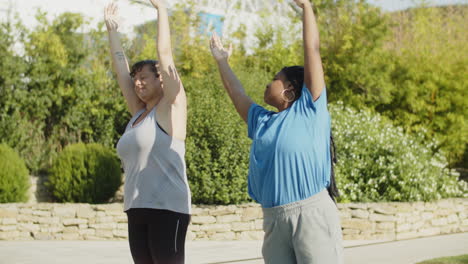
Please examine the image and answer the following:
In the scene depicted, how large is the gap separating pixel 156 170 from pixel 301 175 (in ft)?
2.84

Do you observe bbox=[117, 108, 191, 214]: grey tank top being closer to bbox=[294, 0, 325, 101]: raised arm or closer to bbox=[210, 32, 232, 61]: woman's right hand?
bbox=[210, 32, 232, 61]: woman's right hand

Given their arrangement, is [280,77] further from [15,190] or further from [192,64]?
[192,64]

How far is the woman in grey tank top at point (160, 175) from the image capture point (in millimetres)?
3223

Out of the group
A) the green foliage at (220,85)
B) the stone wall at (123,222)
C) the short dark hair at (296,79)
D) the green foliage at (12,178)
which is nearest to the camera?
the short dark hair at (296,79)

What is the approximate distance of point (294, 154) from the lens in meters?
2.75

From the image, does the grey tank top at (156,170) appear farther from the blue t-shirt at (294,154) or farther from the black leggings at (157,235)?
the blue t-shirt at (294,154)

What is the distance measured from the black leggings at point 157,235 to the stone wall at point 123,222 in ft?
20.1

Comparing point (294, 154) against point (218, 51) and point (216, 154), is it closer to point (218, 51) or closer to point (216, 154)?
point (218, 51)

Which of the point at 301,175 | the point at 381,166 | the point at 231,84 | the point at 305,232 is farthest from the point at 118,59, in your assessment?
the point at 381,166

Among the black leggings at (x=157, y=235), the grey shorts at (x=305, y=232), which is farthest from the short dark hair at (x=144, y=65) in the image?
the grey shorts at (x=305, y=232)

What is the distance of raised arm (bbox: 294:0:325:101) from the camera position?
279 cm

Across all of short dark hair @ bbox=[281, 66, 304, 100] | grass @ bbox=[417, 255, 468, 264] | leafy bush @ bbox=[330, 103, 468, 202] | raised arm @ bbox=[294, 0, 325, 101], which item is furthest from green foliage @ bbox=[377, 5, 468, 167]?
raised arm @ bbox=[294, 0, 325, 101]

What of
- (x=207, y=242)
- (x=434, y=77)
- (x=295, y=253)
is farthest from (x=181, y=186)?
(x=434, y=77)

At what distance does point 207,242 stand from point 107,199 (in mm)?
2383
